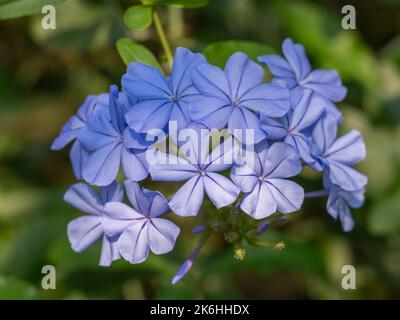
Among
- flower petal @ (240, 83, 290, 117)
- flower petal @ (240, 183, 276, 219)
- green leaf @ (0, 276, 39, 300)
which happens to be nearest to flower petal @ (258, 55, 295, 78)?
flower petal @ (240, 83, 290, 117)

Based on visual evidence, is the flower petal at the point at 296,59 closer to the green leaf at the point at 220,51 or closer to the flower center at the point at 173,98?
the green leaf at the point at 220,51

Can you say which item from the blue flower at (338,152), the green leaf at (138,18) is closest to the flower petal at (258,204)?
the blue flower at (338,152)

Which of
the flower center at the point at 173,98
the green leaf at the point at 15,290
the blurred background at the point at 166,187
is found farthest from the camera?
the blurred background at the point at 166,187

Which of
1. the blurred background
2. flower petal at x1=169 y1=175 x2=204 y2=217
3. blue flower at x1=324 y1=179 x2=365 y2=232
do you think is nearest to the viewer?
flower petal at x1=169 y1=175 x2=204 y2=217

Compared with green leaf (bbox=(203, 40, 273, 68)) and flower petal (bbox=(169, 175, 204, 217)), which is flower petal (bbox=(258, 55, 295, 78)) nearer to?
green leaf (bbox=(203, 40, 273, 68))

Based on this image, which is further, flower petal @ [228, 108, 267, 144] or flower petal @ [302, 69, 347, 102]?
flower petal @ [302, 69, 347, 102]

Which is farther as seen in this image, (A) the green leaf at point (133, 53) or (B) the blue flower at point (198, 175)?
(A) the green leaf at point (133, 53)

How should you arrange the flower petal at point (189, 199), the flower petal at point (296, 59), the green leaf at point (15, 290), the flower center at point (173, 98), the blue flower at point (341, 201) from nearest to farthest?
1. the flower petal at point (189, 199)
2. the flower center at point (173, 98)
3. the blue flower at point (341, 201)
4. the flower petal at point (296, 59)
5. the green leaf at point (15, 290)
